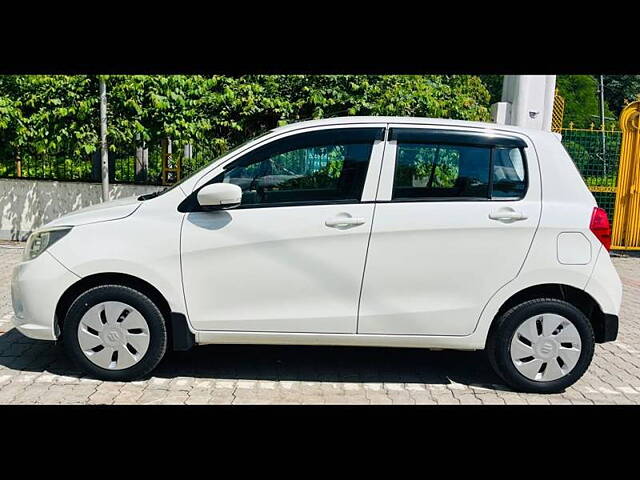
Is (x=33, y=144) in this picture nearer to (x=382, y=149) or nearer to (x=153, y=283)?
(x=153, y=283)

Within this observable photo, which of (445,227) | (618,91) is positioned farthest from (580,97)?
(445,227)

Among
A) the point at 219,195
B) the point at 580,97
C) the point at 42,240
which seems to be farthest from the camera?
the point at 580,97

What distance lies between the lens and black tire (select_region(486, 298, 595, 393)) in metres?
3.80

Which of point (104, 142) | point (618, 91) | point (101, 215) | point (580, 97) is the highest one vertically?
point (618, 91)

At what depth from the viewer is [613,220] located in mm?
9711

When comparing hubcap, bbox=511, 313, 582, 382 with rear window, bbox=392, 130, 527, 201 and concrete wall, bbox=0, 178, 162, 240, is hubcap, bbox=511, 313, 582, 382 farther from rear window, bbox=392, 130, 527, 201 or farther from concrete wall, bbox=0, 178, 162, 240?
concrete wall, bbox=0, 178, 162, 240

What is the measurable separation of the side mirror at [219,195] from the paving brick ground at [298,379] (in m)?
1.32

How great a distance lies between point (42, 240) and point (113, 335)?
2.75ft

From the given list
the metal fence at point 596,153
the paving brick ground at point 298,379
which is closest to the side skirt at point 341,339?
the paving brick ground at point 298,379

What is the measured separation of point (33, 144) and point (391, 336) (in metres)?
7.28

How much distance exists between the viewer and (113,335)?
12.5 feet

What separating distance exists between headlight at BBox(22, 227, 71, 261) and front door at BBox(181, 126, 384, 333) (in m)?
0.88

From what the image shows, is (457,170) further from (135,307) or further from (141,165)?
(141,165)
